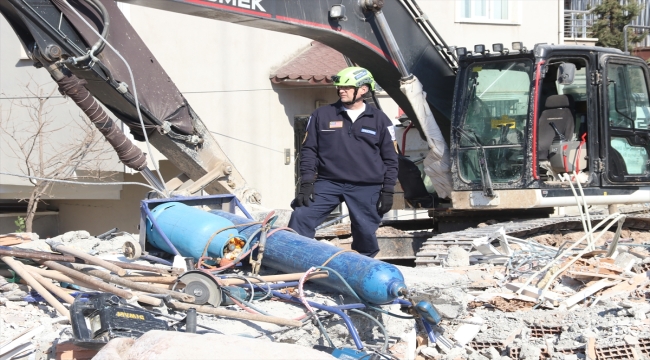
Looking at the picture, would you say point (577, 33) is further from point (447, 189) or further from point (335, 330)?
point (335, 330)

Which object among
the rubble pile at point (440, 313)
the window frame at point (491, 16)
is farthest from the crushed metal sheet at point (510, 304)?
the window frame at point (491, 16)

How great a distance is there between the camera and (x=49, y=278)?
4.96 metres

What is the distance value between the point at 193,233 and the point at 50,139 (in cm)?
761

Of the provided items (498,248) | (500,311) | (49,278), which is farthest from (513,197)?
(49,278)

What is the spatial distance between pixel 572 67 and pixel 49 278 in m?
4.83

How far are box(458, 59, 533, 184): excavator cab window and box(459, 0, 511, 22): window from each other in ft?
24.4

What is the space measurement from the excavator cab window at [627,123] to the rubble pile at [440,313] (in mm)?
1923

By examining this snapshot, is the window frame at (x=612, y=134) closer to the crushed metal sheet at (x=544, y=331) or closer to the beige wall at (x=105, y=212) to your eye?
the crushed metal sheet at (x=544, y=331)

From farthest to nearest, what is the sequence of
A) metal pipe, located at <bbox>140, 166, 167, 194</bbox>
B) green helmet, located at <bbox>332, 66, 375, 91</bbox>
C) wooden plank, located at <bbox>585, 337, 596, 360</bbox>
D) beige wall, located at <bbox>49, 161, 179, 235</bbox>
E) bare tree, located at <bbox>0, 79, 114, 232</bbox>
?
beige wall, located at <bbox>49, 161, 179, 235</bbox> < bare tree, located at <bbox>0, 79, 114, 232</bbox> < metal pipe, located at <bbox>140, 166, 167, 194</bbox> < green helmet, located at <bbox>332, 66, 375, 91</bbox> < wooden plank, located at <bbox>585, 337, 596, 360</bbox>

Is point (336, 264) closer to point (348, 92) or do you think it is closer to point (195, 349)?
point (195, 349)

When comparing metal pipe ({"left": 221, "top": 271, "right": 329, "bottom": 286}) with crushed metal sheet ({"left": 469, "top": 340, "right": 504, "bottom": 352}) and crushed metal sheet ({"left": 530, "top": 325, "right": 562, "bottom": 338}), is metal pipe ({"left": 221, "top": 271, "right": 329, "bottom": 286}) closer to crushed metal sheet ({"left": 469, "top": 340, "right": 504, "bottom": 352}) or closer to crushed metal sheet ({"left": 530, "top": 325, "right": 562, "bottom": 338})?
crushed metal sheet ({"left": 469, "top": 340, "right": 504, "bottom": 352})

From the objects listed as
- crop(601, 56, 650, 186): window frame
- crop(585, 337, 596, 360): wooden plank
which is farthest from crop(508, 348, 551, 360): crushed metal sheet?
crop(601, 56, 650, 186): window frame

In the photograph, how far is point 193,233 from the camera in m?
5.87

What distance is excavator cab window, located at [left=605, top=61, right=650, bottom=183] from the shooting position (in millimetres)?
8328
